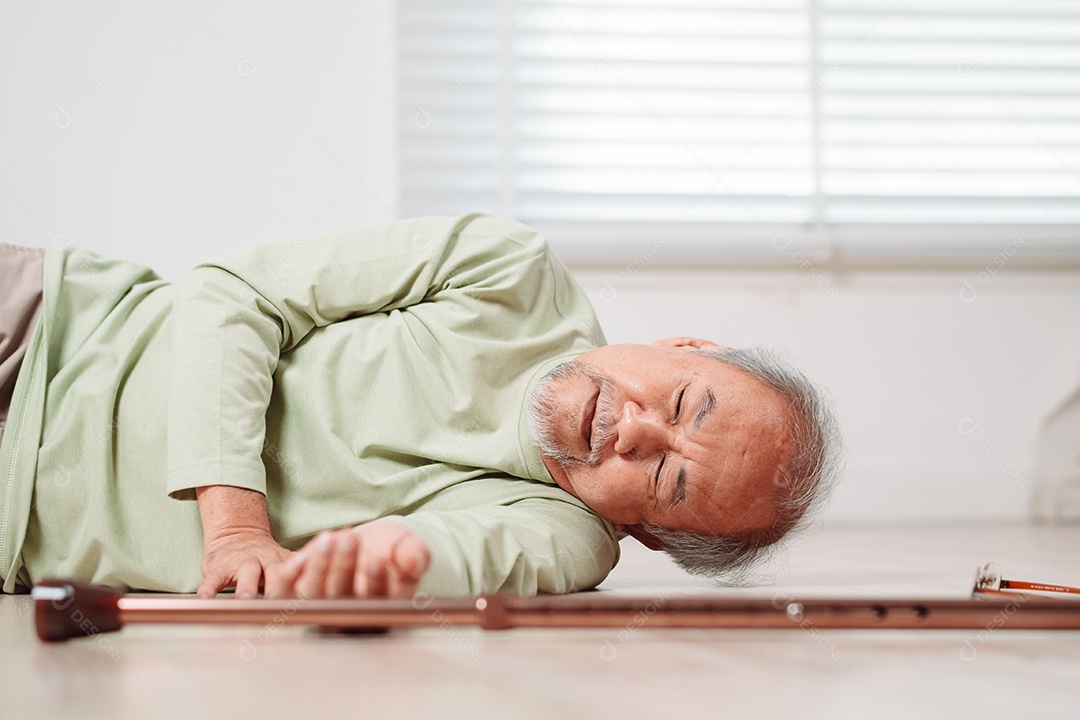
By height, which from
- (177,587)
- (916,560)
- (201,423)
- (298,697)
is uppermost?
(201,423)

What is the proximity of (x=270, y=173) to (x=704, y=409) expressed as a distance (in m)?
1.50

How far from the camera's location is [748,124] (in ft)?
8.57

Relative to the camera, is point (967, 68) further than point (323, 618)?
Yes

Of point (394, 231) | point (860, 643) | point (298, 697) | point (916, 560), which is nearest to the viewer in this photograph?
point (298, 697)

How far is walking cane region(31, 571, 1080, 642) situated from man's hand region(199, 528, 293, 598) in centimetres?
19

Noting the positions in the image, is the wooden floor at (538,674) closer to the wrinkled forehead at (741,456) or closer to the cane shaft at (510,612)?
the cane shaft at (510,612)

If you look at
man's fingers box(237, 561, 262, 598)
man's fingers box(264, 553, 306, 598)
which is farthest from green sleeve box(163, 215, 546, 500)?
man's fingers box(264, 553, 306, 598)

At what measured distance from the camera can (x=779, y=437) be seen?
1.28 metres

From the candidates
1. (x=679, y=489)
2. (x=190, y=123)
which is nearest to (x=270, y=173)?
(x=190, y=123)

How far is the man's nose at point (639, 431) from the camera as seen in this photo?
1.24 meters

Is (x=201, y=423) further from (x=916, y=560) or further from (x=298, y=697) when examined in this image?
(x=916, y=560)

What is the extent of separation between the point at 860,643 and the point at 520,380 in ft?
2.02

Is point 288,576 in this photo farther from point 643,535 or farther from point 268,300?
point 643,535

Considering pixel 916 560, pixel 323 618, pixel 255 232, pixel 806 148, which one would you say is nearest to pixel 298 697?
pixel 323 618
